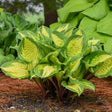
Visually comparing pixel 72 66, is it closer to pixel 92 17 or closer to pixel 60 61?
pixel 60 61

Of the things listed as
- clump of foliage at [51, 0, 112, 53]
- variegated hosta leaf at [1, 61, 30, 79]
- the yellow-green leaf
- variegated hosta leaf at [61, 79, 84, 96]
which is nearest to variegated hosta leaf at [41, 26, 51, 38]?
the yellow-green leaf

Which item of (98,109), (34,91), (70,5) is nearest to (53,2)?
(70,5)

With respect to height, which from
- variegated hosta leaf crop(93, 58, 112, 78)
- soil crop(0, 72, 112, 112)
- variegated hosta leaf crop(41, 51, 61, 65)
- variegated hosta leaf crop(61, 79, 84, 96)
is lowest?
soil crop(0, 72, 112, 112)

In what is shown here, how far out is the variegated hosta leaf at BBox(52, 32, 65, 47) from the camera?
153 centimetres

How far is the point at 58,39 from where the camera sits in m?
1.54

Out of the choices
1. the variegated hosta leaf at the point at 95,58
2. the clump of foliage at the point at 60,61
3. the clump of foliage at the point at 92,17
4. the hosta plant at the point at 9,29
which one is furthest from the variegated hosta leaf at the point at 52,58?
the clump of foliage at the point at 92,17

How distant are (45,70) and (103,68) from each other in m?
0.43

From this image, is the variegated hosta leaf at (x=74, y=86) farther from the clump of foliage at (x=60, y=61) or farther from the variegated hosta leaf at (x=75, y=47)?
the variegated hosta leaf at (x=75, y=47)

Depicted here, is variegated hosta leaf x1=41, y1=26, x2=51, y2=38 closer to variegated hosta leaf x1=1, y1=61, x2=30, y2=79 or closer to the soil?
variegated hosta leaf x1=1, y1=61, x2=30, y2=79

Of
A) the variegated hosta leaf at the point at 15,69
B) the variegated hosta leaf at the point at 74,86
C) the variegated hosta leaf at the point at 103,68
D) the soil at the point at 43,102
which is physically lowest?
the soil at the point at 43,102

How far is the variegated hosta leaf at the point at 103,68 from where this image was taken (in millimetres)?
1559

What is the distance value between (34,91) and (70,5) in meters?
1.52

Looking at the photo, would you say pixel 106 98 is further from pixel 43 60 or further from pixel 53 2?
pixel 53 2

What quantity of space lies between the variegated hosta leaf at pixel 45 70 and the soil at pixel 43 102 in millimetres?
298
